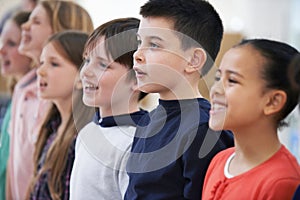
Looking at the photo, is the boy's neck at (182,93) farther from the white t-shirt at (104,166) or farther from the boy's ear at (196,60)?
the white t-shirt at (104,166)

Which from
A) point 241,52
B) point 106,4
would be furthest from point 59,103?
point 106,4

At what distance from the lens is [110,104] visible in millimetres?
1133

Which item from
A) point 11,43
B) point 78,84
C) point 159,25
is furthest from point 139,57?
point 11,43

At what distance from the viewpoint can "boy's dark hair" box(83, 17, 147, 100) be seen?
110 cm

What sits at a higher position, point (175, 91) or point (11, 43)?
point (175, 91)

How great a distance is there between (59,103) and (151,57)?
1.80ft

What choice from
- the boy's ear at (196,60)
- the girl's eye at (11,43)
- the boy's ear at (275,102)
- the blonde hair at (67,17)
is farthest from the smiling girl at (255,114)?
the girl's eye at (11,43)

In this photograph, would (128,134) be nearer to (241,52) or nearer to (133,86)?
(133,86)

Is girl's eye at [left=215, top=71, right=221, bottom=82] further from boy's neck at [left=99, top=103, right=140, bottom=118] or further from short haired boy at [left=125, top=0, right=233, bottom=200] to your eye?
boy's neck at [left=99, top=103, right=140, bottom=118]

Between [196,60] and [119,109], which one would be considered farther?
[119,109]

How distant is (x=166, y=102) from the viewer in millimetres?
970

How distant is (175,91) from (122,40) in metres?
0.20

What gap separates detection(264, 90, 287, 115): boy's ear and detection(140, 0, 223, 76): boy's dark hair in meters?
0.19

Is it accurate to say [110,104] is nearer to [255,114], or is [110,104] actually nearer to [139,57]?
[139,57]
